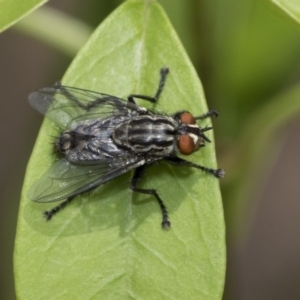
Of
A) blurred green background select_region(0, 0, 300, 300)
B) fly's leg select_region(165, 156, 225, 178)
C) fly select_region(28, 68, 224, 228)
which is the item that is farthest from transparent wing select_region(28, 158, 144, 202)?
blurred green background select_region(0, 0, 300, 300)

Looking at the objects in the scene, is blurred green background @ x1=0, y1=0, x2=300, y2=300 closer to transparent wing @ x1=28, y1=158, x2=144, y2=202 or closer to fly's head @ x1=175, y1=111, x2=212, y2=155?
fly's head @ x1=175, y1=111, x2=212, y2=155

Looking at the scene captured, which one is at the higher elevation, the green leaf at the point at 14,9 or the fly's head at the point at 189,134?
the green leaf at the point at 14,9

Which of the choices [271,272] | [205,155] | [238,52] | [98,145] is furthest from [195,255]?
[271,272]

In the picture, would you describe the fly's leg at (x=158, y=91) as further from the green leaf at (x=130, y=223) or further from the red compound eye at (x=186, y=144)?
the red compound eye at (x=186, y=144)

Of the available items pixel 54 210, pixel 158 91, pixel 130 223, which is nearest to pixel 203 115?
pixel 158 91

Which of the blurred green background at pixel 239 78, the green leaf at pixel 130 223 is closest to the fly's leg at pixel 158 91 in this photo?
the green leaf at pixel 130 223

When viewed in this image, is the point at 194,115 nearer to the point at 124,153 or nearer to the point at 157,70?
the point at 157,70
